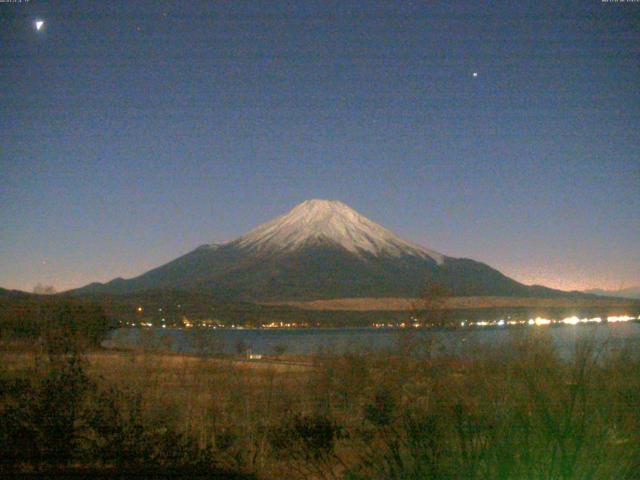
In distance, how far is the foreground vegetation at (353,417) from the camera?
13.5 feet

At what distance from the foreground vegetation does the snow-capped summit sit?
74469 millimetres

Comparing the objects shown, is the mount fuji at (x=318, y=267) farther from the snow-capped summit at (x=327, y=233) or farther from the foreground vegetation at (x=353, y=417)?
the foreground vegetation at (x=353, y=417)

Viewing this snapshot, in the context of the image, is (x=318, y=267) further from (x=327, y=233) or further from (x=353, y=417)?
(x=353, y=417)

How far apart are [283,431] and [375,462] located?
4.30 metres

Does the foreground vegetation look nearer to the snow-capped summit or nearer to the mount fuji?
the mount fuji

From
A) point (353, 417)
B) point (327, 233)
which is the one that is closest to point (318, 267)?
point (327, 233)

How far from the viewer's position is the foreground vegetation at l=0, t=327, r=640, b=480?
162 inches

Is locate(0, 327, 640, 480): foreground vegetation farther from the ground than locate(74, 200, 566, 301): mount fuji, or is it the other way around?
locate(74, 200, 566, 301): mount fuji

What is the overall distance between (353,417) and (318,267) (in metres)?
74.9

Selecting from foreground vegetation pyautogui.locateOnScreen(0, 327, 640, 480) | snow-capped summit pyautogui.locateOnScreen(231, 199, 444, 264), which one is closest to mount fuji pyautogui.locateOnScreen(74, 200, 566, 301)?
snow-capped summit pyautogui.locateOnScreen(231, 199, 444, 264)

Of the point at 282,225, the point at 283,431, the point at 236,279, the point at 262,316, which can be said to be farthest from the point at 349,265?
the point at 283,431

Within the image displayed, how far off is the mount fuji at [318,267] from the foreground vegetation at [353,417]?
3446cm

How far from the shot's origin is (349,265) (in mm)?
88250

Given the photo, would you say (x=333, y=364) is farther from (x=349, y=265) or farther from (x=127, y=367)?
(x=349, y=265)
